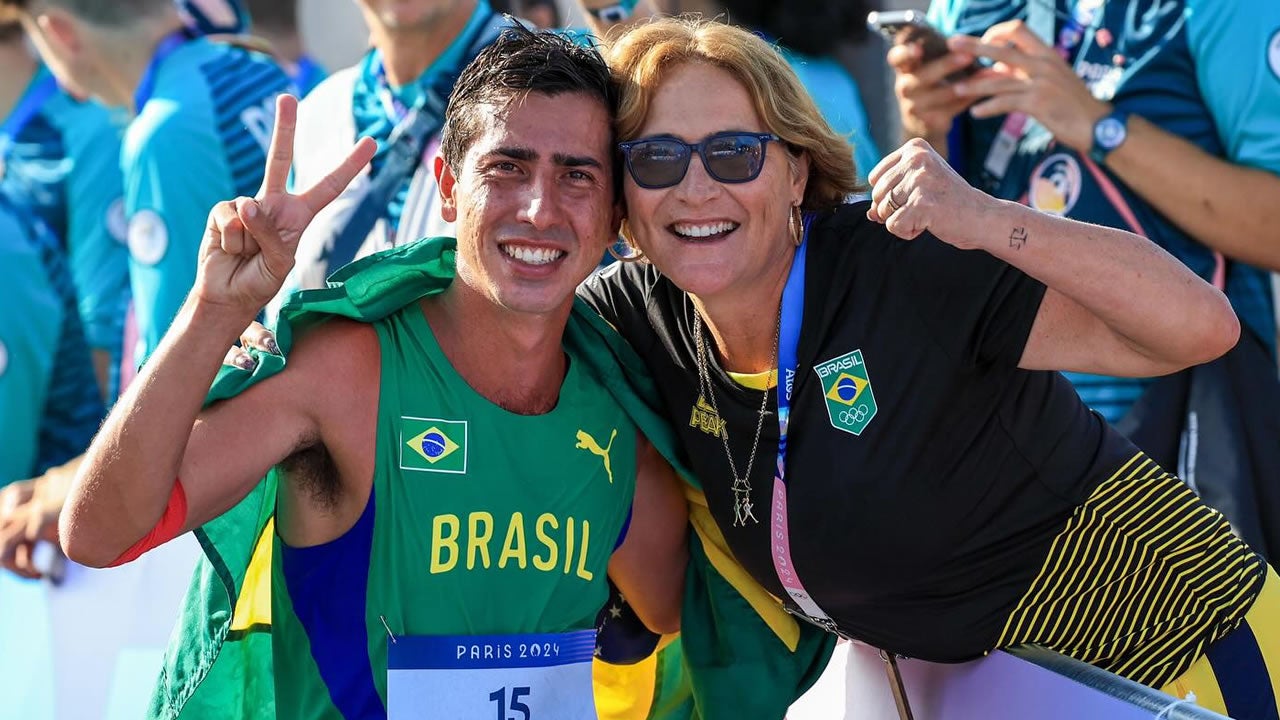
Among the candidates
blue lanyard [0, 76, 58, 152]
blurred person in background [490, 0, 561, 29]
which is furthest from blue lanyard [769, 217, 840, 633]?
blue lanyard [0, 76, 58, 152]

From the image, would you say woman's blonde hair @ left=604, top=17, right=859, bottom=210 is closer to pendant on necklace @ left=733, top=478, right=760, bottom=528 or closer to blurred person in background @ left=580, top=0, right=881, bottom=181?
pendant on necklace @ left=733, top=478, right=760, bottom=528

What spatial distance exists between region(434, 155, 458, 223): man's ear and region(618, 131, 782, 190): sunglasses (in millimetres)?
425

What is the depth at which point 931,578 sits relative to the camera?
282 cm

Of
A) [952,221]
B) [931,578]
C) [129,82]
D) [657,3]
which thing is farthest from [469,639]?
[129,82]

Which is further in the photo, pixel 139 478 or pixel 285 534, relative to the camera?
pixel 285 534

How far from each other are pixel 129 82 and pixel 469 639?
3687 mm

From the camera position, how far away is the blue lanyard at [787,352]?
2.81 metres

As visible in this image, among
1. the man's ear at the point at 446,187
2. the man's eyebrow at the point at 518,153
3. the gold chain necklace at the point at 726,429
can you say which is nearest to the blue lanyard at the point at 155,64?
the man's ear at the point at 446,187

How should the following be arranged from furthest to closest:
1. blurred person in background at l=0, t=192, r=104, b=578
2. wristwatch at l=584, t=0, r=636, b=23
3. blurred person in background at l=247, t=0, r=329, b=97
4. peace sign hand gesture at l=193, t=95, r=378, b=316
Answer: blurred person in background at l=247, t=0, r=329, b=97, blurred person in background at l=0, t=192, r=104, b=578, wristwatch at l=584, t=0, r=636, b=23, peace sign hand gesture at l=193, t=95, r=378, b=316

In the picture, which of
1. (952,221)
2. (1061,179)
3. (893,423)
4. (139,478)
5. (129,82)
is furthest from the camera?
(129,82)

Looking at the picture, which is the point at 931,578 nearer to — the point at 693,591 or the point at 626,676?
the point at 693,591

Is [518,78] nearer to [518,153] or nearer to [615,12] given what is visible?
[518,153]

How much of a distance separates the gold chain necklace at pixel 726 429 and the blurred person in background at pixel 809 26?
5.44 feet

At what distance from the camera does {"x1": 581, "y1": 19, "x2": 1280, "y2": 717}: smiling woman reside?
2725 mm
